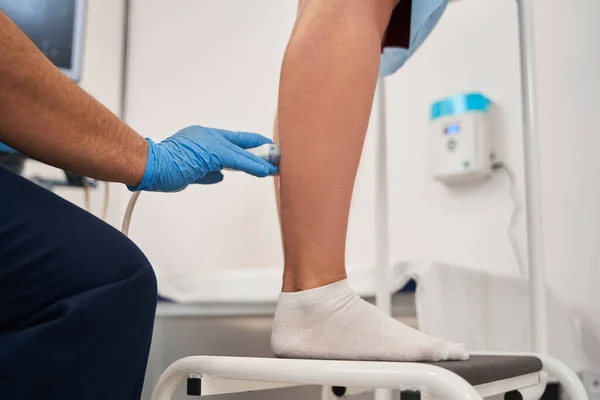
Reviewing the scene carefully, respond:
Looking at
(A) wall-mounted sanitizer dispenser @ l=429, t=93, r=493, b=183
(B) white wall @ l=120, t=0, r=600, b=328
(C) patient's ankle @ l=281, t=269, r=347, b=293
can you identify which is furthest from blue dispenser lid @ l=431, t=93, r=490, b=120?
(C) patient's ankle @ l=281, t=269, r=347, b=293

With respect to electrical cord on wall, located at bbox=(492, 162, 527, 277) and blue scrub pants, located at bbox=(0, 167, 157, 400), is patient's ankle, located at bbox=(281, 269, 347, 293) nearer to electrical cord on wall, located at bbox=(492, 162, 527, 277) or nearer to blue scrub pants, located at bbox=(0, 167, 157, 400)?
blue scrub pants, located at bbox=(0, 167, 157, 400)

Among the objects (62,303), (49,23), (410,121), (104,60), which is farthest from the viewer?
(104,60)

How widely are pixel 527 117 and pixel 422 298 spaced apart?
0.43m

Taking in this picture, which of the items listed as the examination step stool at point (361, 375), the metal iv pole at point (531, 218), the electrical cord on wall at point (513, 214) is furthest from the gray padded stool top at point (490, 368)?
the electrical cord on wall at point (513, 214)

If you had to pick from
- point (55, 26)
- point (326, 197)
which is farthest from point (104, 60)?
point (326, 197)

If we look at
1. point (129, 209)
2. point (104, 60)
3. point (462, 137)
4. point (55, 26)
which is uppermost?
point (104, 60)

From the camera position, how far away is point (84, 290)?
22.5 inches

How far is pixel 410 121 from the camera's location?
1836 mm

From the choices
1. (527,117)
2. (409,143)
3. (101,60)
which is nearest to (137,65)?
(101,60)

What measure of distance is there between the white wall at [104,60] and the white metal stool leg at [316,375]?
158 centimetres

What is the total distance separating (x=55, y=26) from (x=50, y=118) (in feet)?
3.60

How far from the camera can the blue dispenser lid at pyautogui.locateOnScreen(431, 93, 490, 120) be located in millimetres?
1594

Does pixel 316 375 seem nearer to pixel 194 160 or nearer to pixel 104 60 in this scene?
pixel 194 160

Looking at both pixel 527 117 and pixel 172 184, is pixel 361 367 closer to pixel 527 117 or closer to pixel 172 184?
pixel 172 184
